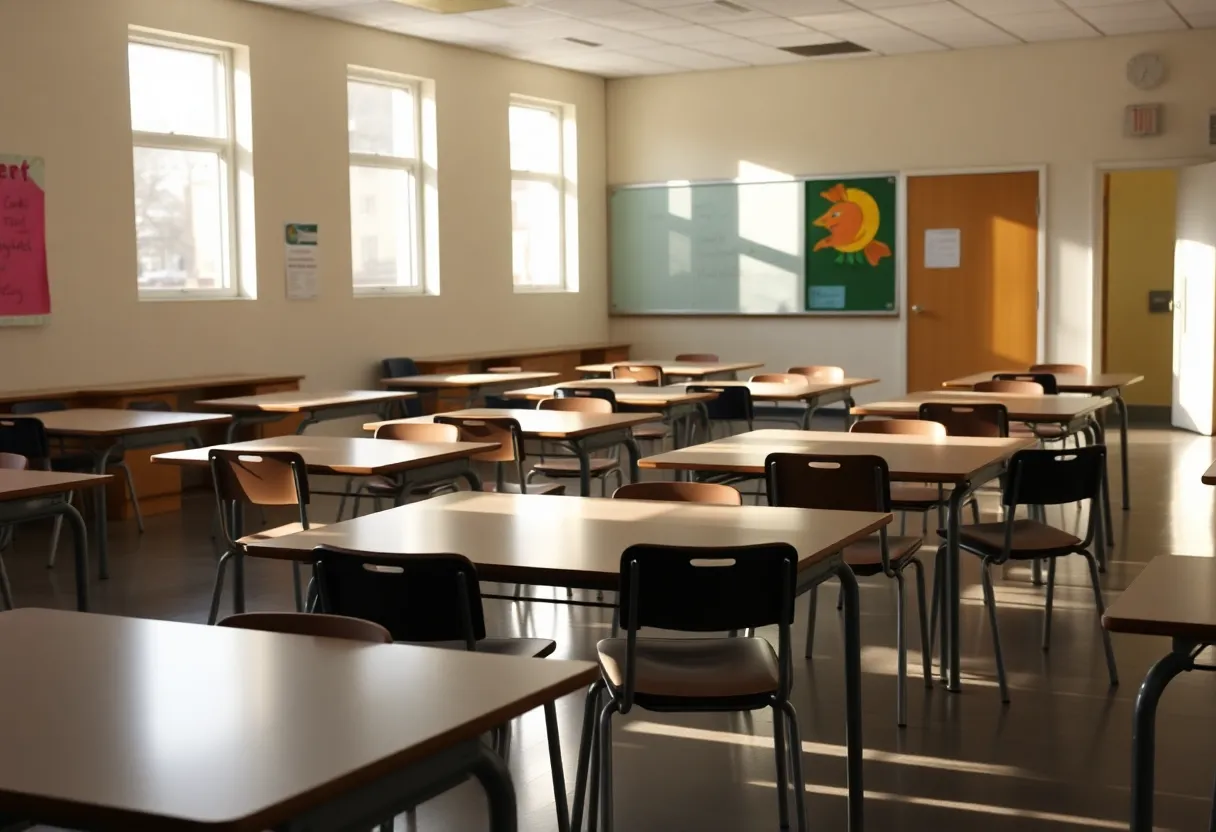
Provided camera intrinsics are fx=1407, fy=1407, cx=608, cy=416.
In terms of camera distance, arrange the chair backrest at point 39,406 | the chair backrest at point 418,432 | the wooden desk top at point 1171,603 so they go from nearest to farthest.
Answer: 1. the wooden desk top at point 1171,603
2. the chair backrest at point 418,432
3. the chair backrest at point 39,406

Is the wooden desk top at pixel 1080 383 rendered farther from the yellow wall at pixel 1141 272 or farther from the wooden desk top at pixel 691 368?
the yellow wall at pixel 1141 272

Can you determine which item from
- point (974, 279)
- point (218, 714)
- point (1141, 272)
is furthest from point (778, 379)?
point (218, 714)

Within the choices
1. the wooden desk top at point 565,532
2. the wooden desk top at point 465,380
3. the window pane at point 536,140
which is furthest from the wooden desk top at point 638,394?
the window pane at point 536,140

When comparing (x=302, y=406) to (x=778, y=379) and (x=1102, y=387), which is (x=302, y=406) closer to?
(x=778, y=379)

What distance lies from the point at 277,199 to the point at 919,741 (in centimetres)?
705

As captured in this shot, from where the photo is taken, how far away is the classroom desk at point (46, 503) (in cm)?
411

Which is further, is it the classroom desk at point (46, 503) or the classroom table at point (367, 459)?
the classroom table at point (367, 459)

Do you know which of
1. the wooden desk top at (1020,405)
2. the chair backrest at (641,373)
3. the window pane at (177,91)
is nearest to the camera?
the wooden desk top at (1020,405)

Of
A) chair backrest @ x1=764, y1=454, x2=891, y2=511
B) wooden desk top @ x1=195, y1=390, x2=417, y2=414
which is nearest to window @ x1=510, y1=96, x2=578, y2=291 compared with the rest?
wooden desk top @ x1=195, y1=390, x2=417, y2=414

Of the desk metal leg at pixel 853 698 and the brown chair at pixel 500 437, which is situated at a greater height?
the brown chair at pixel 500 437

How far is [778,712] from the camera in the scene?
3.02m

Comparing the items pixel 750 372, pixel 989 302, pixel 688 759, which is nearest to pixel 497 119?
pixel 750 372

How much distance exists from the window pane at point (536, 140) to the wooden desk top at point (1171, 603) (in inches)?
401

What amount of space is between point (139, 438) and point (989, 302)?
803cm
